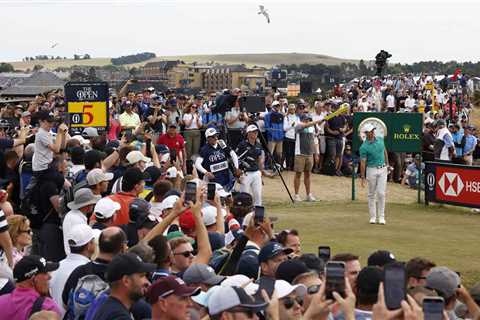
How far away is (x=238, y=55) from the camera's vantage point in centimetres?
16475

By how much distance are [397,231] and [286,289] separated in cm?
1053

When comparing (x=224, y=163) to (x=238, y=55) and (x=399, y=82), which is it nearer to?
(x=399, y=82)

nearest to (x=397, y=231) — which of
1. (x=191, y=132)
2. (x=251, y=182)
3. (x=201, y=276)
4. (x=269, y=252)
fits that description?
(x=251, y=182)

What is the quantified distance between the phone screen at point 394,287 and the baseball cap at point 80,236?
3531 mm

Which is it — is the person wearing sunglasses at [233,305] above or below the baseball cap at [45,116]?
below

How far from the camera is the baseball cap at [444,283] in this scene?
288 inches

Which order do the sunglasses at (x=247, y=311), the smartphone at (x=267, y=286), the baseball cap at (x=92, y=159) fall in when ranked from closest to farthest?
the sunglasses at (x=247, y=311)
the smartphone at (x=267, y=286)
the baseball cap at (x=92, y=159)

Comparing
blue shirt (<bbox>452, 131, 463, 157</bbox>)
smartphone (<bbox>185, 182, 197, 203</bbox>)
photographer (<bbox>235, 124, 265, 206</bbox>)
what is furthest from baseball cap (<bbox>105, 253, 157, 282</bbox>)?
blue shirt (<bbox>452, 131, 463, 157</bbox>)

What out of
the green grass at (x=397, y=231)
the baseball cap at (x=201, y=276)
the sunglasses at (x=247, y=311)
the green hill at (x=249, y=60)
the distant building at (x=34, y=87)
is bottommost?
the green grass at (x=397, y=231)

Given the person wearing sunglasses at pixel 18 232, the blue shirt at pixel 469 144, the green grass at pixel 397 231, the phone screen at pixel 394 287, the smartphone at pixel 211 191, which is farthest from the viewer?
the blue shirt at pixel 469 144

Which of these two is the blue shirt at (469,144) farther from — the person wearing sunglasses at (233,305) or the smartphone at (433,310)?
the smartphone at (433,310)

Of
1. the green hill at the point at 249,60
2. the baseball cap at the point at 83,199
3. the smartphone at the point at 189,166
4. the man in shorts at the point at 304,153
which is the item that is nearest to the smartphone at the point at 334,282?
the baseball cap at the point at 83,199

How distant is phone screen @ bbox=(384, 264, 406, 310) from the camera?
16.8 ft

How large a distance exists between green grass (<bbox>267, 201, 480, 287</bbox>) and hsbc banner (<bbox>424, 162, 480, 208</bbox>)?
0.24 metres
